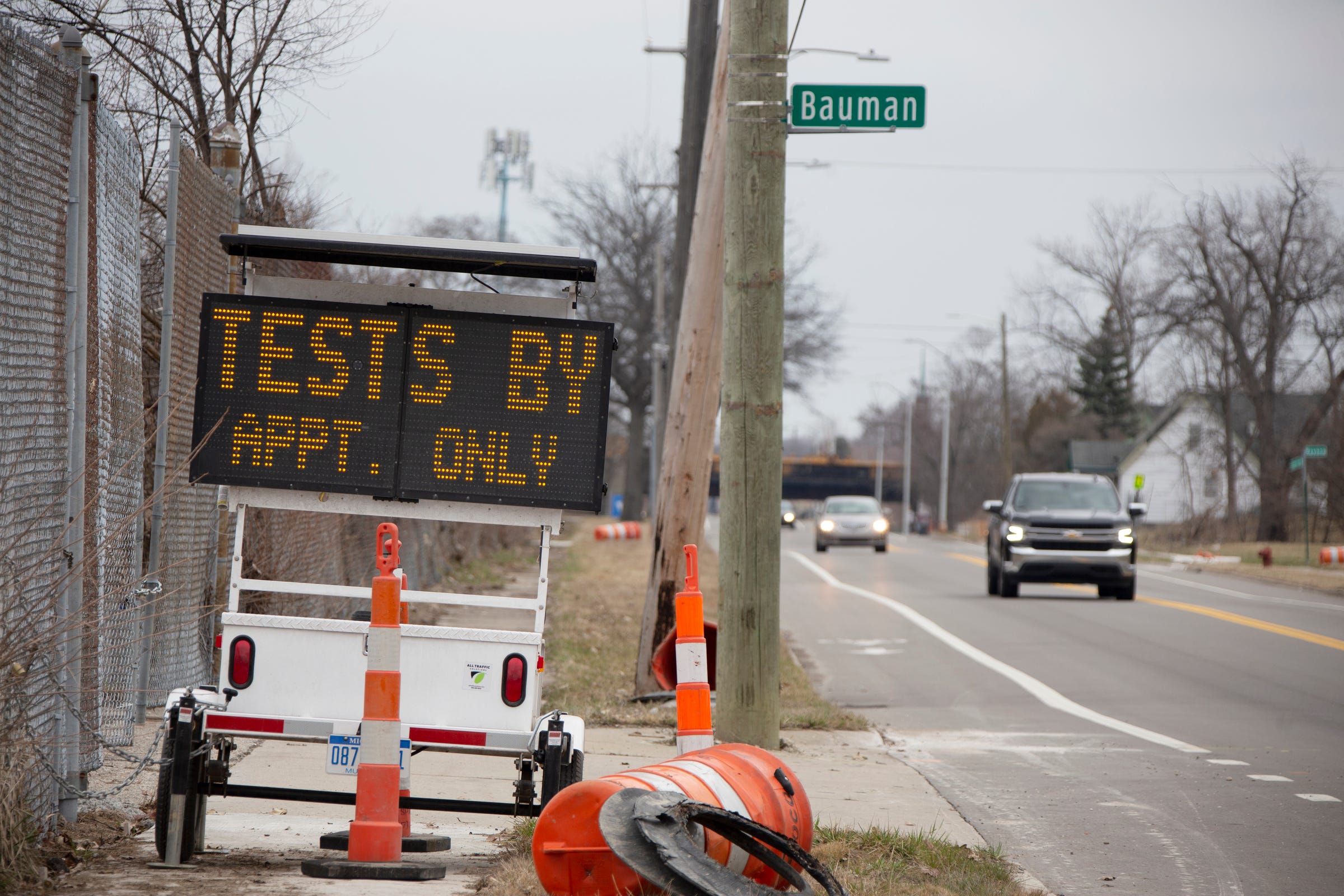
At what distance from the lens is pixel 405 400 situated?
231 inches

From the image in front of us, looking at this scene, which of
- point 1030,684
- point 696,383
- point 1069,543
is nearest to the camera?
point 696,383

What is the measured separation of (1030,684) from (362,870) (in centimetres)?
935

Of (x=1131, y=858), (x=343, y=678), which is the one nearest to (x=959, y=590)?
(x=1131, y=858)

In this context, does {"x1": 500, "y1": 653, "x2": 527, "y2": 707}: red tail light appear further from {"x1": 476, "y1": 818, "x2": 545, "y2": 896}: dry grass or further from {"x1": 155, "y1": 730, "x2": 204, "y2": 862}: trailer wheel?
{"x1": 155, "y1": 730, "x2": 204, "y2": 862}: trailer wheel

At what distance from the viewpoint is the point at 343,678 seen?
221 inches

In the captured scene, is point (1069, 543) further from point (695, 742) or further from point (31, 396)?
point (31, 396)

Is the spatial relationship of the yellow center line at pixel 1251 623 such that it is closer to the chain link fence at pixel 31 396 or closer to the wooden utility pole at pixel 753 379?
the wooden utility pole at pixel 753 379

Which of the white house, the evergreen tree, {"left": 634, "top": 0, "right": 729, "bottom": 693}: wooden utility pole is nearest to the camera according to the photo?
{"left": 634, "top": 0, "right": 729, "bottom": 693}: wooden utility pole

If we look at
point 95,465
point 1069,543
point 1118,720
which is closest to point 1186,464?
point 1069,543

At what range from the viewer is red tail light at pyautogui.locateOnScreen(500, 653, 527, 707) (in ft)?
18.4

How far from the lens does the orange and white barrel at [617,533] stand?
42.6m

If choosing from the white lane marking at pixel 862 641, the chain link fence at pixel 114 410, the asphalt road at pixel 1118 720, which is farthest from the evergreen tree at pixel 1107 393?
the chain link fence at pixel 114 410

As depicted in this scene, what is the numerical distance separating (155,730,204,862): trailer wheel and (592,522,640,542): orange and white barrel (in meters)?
37.0

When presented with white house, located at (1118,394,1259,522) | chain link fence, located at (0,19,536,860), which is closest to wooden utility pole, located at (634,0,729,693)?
chain link fence, located at (0,19,536,860)
